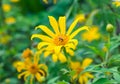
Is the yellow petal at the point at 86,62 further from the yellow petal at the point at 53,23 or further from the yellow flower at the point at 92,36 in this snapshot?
the yellow flower at the point at 92,36

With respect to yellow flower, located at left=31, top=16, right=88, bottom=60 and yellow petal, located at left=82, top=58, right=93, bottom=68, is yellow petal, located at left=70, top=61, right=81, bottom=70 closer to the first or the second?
yellow petal, located at left=82, top=58, right=93, bottom=68

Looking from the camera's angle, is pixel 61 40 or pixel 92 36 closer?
pixel 61 40

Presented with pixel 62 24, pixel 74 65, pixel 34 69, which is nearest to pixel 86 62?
pixel 74 65

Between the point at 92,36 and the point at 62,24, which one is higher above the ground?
the point at 92,36

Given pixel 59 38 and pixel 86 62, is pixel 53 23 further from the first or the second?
pixel 86 62

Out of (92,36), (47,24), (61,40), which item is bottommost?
(61,40)

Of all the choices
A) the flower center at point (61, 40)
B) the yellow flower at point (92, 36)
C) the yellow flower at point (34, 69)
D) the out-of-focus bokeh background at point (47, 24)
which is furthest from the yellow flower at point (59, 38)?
the yellow flower at point (92, 36)

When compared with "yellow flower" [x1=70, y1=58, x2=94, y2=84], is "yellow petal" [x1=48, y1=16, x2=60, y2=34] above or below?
below

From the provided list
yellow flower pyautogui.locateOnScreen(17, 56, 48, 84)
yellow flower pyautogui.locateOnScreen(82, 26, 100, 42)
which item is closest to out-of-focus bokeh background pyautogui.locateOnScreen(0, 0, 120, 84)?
yellow flower pyautogui.locateOnScreen(82, 26, 100, 42)

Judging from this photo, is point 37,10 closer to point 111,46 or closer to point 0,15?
point 0,15

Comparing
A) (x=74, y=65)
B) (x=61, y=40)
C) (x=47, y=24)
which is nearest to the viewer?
(x=61, y=40)

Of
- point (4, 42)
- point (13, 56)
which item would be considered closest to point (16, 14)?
point (4, 42)
